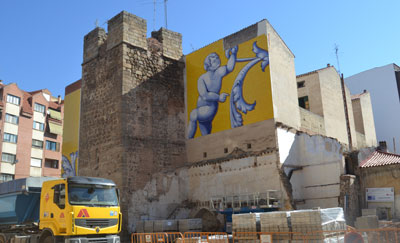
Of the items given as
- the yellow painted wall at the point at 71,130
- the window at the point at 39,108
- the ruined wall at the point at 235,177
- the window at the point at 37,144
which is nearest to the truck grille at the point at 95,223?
the ruined wall at the point at 235,177

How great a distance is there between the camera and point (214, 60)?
63.3ft

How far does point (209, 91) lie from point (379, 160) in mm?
8009

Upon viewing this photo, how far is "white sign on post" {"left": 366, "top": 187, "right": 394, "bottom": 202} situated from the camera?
15875 mm

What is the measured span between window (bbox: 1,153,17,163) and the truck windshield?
30.9m

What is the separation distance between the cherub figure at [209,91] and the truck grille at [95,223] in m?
8.42

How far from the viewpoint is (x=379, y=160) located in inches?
668

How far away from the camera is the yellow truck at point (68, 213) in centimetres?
1070

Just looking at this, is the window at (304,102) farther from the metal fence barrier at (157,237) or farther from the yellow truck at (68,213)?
the yellow truck at (68,213)

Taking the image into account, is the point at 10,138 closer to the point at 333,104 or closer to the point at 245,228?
the point at 333,104

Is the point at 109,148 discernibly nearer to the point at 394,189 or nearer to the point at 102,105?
the point at 102,105

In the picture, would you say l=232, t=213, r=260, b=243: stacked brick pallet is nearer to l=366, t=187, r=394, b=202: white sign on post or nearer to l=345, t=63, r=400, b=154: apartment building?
l=366, t=187, r=394, b=202: white sign on post

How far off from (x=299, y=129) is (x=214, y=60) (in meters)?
5.12

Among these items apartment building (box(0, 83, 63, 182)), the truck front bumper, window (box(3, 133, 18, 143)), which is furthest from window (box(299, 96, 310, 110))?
window (box(3, 133, 18, 143))

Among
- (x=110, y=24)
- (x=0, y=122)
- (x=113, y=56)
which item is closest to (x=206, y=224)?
(x=113, y=56)
